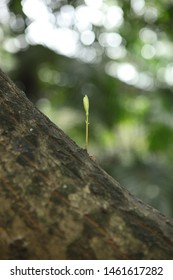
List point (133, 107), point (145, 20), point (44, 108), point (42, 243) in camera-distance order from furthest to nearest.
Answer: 1. point (44, 108)
2. point (133, 107)
3. point (145, 20)
4. point (42, 243)

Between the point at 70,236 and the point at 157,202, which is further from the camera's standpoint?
the point at 157,202

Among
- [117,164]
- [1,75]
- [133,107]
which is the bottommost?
[1,75]

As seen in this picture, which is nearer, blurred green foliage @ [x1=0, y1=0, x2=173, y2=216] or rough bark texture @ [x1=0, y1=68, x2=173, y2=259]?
rough bark texture @ [x1=0, y1=68, x2=173, y2=259]

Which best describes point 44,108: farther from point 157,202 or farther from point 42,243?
point 42,243

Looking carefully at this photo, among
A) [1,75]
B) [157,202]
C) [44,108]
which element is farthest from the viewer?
[44,108]

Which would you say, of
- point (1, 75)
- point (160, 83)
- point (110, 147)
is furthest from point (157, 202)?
point (1, 75)

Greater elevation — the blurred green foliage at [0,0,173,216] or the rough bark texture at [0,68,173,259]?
the blurred green foliage at [0,0,173,216]

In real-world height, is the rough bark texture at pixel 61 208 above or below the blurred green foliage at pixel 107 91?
below

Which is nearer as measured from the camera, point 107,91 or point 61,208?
point 61,208
